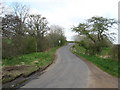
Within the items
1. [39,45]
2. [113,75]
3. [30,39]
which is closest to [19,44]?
[30,39]

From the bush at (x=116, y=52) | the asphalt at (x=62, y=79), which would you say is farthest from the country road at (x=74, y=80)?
the bush at (x=116, y=52)

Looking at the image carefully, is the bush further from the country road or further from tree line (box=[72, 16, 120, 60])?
tree line (box=[72, 16, 120, 60])

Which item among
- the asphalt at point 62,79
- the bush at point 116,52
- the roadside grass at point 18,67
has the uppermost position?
the bush at point 116,52

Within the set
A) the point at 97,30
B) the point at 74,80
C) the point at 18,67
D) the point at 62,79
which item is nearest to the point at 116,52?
the point at 74,80

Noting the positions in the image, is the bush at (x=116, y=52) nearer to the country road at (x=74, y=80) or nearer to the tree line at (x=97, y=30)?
the country road at (x=74, y=80)

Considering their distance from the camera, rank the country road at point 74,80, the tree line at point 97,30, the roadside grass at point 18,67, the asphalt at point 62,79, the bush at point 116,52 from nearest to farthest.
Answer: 1. the country road at point 74,80
2. the asphalt at point 62,79
3. the roadside grass at point 18,67
4. the bush at point 116,52
5. the tree line at point 97,30

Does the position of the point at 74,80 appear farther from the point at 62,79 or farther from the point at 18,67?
the point at 18,67

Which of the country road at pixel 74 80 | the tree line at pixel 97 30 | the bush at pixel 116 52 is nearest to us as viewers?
the country road at pixel 74 80

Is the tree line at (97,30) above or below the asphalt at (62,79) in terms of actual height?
above

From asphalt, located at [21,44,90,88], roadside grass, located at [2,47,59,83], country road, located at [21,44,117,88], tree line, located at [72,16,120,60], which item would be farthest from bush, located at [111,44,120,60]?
tree line, located at [72,16,120,60]

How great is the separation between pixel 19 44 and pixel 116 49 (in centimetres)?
1796

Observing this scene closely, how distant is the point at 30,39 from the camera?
1544 inches

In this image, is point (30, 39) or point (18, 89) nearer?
point (18, 89)

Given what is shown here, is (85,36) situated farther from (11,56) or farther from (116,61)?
(116,61)
